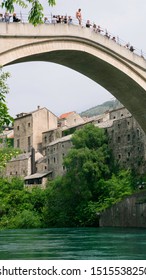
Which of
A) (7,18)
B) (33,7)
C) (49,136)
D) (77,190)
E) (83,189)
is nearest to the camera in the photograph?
(33,7)

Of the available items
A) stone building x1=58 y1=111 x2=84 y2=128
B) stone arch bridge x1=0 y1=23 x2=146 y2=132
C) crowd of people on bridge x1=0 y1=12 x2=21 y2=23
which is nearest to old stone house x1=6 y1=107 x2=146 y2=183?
stone building x1=58 y1=111 x2=84 y2=128

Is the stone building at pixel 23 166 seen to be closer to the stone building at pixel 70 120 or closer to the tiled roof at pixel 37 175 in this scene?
the tiled roof at pixel 37 175

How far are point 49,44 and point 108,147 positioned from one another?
24.9 m

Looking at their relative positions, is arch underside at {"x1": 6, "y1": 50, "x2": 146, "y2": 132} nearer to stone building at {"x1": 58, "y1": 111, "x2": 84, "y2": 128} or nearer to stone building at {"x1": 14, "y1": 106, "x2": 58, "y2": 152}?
stone building at {"x1": 14, "y1": 106, "x2": 58, "y2": 152}

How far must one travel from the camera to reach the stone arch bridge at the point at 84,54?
1780 centimetres

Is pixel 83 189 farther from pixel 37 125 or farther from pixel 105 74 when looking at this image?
pixel 37 125

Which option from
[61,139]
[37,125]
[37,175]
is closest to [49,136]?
[37,125]

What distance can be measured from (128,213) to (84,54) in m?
13.4

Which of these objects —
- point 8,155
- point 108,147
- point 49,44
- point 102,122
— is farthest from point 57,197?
point 8,155

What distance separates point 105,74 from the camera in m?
22.5

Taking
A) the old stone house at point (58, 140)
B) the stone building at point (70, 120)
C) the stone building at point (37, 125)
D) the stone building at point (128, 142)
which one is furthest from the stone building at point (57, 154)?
the stone building at point (70, 120)

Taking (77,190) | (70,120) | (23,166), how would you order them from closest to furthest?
(77,190) < (23,166) < (70,120)

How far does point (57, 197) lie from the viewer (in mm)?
39500

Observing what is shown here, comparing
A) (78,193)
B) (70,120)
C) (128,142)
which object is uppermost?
(70,120)
